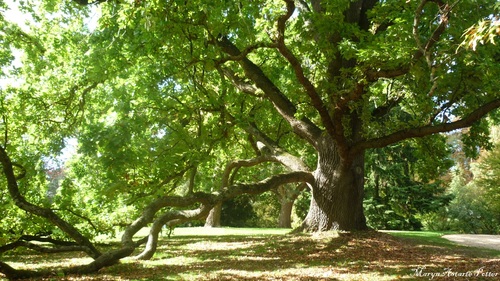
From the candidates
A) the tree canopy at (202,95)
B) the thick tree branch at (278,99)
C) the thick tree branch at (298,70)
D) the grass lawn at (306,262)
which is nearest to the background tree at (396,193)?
the tree canopy at (202,95)

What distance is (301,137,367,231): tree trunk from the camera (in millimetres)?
12578

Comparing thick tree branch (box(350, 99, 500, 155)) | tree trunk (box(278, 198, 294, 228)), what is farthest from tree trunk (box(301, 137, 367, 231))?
tree trunk (box(278, 198, 294, 228))

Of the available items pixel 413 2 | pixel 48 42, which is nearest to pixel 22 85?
pixel 48 42

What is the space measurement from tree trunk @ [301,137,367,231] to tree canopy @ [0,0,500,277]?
4 centimetres

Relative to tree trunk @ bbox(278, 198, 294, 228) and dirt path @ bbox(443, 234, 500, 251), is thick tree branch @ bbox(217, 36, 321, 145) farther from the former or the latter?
tree trunk @ bbox(278, 198, 294, 228)

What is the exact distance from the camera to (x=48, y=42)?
14.8m

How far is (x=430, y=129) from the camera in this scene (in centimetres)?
1023

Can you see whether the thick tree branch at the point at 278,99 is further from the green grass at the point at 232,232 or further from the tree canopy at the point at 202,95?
the green grass at the point at 232,232

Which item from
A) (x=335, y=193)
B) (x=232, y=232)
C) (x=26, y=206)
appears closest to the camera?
(x=26, y=206)

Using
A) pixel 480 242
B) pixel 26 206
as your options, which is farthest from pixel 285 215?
pixel 26 206

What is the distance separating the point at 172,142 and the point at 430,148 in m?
8.39

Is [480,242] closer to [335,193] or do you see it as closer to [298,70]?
[335,193]

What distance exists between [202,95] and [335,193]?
5.27 meters

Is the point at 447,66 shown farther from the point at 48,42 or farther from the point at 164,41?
the point at 48,42
